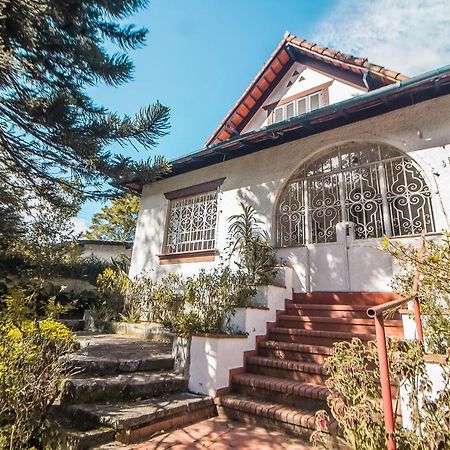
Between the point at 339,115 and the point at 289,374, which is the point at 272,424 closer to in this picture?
the point at 289,374

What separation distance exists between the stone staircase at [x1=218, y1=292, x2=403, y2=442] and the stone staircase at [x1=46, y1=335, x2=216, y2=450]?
2.01ft

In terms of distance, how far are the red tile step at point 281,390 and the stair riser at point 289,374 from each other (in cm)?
8

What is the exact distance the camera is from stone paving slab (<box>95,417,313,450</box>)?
2863 mm

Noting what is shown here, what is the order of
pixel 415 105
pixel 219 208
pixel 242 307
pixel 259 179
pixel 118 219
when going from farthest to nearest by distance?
1. pixel 118 219
2. pixel 219 208
3. pixel 259 179
4. pixel 415 105
5. pixel 242 307

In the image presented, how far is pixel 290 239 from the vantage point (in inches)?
260

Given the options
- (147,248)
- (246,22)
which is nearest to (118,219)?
(147,248)

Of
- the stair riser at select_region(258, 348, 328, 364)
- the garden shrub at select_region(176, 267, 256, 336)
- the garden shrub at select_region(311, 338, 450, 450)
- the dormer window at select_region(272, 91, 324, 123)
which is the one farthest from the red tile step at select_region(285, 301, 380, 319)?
the dormer window at select_region(272, 91, 324, 123)

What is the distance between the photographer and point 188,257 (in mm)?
8156

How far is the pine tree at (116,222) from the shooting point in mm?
23734

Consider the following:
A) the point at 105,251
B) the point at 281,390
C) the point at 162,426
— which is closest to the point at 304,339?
the point at 281,390

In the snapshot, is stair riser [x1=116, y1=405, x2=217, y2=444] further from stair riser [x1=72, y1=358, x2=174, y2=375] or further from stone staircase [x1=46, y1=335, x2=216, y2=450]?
stair riser [x1=72, y1=358, x2=174, y2=375]

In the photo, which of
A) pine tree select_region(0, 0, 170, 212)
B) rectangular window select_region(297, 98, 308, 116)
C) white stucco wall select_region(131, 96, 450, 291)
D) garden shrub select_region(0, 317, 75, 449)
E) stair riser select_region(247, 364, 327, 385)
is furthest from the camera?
rectangular window select_region(297, 98, 308, 116)

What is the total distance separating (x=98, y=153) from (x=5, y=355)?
2836mm

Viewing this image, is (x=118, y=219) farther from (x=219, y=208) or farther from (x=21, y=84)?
(x=21, y=84)
